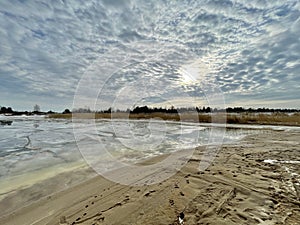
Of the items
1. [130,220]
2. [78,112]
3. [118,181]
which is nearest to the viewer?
[130,220]

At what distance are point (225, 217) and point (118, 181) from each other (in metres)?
3.10

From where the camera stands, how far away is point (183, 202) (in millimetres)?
3727

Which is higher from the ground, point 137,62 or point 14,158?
point 137,62

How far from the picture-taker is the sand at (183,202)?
3217 millimetres

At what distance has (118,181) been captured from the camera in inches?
214

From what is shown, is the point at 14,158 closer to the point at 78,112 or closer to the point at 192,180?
the point at 192,180

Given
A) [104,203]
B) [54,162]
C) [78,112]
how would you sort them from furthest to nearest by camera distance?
[78,112] < [54,162] < [104,203]

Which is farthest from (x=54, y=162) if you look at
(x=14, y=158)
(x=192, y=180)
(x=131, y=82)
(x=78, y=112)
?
(x=78, y=112)


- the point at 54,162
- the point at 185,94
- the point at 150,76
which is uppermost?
the point at 150,76

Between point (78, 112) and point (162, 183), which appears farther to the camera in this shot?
point (78, 112)

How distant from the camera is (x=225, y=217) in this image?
3.18m

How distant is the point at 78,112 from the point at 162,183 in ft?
262

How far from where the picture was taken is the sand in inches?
127

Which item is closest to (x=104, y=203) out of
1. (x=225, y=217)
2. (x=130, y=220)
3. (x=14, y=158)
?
(x=130, y=220)
